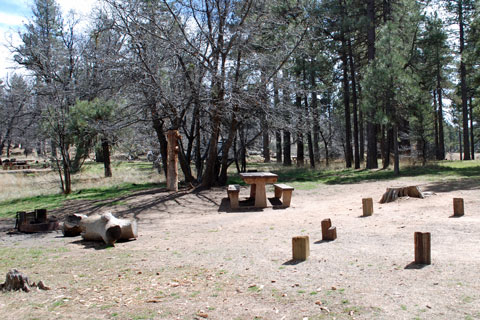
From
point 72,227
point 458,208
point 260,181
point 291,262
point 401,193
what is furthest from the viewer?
point 260,181

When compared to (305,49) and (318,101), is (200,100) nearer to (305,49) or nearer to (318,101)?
(305,49)

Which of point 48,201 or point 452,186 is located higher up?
point 452,186

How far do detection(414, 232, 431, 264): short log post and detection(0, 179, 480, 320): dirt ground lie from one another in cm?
11

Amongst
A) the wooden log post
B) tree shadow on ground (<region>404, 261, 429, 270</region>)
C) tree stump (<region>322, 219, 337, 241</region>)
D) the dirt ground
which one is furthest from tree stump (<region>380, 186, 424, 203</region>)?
the wooden log post

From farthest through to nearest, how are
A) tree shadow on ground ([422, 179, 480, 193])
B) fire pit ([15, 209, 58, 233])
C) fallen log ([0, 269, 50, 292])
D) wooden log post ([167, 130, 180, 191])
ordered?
wooden log post ([167, 130, 180, 191]), tree shadow on ground ([422, 179, 480, 193]), fire pit ([15, 209, 58, 233]), fallen log ([0, 269, 50, 292])

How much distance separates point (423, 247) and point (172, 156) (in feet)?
32.3

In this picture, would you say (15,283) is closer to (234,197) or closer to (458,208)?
(234,197)

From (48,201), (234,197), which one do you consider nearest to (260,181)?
(234,197)

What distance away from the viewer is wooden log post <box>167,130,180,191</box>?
13211 mm

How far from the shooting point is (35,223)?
28.7 ft

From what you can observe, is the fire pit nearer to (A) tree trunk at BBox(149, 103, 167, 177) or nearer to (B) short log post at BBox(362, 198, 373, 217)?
(A) tree trunk at BBox(149, 103, 167, 177)

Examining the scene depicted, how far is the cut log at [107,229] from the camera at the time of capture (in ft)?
22.8

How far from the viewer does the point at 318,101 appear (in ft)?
92.2

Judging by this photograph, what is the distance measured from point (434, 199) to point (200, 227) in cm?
522
